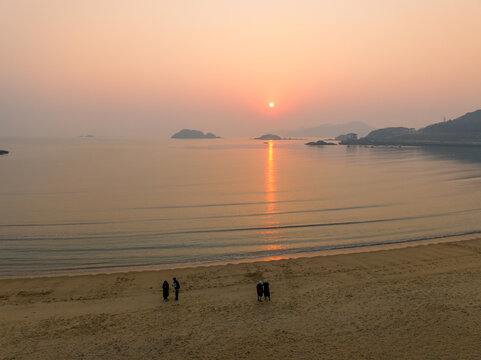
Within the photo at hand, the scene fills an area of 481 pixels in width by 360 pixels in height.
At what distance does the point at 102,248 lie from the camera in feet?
106

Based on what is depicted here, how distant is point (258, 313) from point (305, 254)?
12.1 meters

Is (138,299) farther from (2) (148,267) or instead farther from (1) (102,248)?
(1) (102,248)

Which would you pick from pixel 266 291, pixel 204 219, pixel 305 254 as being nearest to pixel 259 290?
pixel 266 291

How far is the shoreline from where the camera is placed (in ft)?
85.9

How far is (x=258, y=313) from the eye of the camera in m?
19.0

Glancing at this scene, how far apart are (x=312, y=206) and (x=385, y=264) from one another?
2416 cm

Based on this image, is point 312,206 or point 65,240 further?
point 312,206

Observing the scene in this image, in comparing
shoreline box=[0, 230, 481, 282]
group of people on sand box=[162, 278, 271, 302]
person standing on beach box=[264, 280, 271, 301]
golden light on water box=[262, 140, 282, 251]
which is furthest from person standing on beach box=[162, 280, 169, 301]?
golden light on water box=[262, 140, 282, 251]

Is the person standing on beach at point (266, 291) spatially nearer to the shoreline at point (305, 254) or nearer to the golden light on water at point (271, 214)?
the shoreline at point (305, 254)

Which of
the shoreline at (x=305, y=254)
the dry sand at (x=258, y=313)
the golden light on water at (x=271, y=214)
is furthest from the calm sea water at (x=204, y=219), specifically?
the dry sand at (x=258, y=313)

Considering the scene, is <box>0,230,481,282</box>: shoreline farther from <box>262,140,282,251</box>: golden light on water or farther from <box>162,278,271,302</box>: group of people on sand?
<box>162,278,271,302</box>: group of people on sand

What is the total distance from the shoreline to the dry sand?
1306 millimetres

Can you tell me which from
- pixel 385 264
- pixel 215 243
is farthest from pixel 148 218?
pixel 385 264

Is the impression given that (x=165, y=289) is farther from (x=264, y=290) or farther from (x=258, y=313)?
(x=264, y=290)
